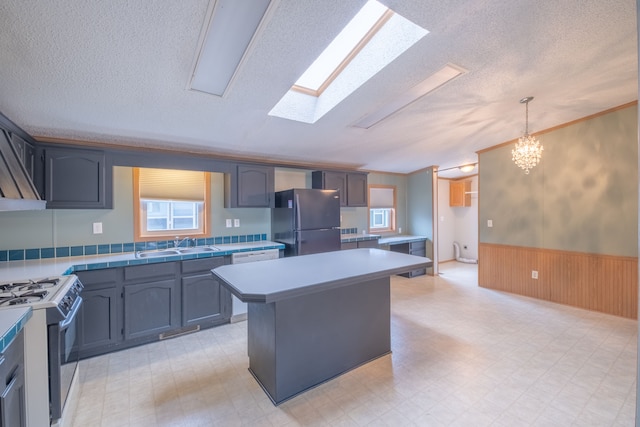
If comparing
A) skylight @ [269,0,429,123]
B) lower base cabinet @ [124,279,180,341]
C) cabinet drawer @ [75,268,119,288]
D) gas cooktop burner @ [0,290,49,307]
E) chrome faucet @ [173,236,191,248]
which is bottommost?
lower base cabinet @ [124,279,180,341]

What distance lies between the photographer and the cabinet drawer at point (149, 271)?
263 centimetres

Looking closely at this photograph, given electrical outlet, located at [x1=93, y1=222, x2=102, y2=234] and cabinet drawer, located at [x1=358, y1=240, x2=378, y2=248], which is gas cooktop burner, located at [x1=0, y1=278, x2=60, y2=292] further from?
cabinet drawer, located at [x1=358, y1=240, x2=378, y2=248]

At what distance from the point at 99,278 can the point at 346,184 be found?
141 inches

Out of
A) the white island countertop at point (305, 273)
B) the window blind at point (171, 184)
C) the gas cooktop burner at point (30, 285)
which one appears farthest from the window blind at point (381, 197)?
the gas cooktop burner at point (30, 285)

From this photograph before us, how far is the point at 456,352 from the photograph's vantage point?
255 centimetres

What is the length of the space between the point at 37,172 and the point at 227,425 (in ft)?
9.09

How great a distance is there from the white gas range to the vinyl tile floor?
0.92 feet

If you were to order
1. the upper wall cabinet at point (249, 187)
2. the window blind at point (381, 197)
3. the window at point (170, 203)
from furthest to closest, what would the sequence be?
1. the window blind at point (381, 197)
2. the upper wall cabinet at point (249, 187)
3. the window at point (170, 203)

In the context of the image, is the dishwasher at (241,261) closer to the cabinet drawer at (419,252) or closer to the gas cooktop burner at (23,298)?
the gas cooktop burner at (23,298)

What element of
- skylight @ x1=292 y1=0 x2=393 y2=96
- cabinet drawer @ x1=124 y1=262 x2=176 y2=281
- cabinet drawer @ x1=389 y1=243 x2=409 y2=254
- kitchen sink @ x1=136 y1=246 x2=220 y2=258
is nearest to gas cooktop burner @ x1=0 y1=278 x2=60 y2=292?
cabinet drawer @ x1=124 y1=262 x2=176 y2=281

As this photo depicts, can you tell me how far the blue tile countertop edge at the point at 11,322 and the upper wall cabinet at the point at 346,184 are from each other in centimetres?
359

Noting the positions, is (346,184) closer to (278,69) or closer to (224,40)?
(278,69)

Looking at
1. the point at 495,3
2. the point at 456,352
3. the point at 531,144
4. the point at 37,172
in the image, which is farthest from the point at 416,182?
the point at 37,172

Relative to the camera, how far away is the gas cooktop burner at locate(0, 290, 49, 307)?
1.51m
